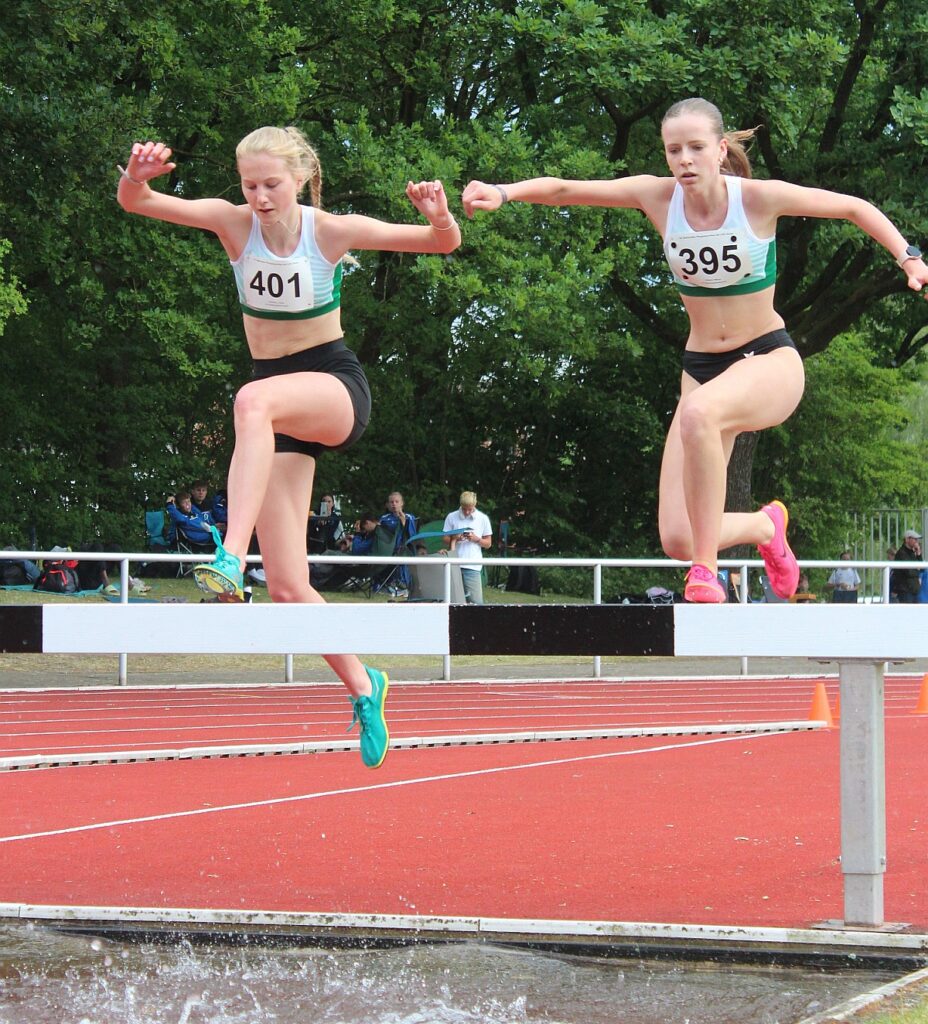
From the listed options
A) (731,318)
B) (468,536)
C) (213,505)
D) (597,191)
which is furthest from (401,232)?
(213,505)

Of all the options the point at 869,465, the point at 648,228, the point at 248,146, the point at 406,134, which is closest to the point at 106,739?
the point at 248,146

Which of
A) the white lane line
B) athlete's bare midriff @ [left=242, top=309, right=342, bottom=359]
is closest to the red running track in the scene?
the white lane line

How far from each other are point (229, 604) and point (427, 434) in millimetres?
23673

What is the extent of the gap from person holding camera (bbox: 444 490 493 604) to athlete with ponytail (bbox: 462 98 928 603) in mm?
10579

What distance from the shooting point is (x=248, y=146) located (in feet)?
13.2

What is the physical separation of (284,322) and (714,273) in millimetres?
1221

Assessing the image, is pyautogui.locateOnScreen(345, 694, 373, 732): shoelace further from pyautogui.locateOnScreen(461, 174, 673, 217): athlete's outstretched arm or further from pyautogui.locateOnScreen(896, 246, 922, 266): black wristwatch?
pyautogui.locateOnScreen(896, 246, 922, 266): black wristwatch

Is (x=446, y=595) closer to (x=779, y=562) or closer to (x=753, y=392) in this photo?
(x=779, y=562)

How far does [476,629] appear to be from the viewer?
11.8 feet

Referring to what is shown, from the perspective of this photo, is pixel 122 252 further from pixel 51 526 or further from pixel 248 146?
pixel 248 146

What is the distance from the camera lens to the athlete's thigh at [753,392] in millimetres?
4062

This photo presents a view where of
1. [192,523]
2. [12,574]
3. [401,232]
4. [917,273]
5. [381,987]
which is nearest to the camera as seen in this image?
[917,273]

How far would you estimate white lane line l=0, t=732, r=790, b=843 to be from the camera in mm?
7410

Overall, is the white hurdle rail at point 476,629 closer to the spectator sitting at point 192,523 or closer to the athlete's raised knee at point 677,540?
the athlete's raised knee at point 677,540
